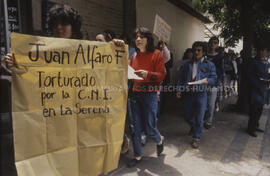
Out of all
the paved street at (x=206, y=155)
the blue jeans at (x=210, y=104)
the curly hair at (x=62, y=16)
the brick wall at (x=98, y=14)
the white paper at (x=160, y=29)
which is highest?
the brick wall at (x=98, y=14)

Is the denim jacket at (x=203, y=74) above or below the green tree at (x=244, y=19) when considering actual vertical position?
below

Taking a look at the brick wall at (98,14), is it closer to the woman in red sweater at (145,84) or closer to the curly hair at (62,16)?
the woman in red sweater at (145,84)

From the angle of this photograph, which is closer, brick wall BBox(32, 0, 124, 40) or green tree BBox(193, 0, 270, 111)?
brick wall BBox(32, 0, 124, 40)

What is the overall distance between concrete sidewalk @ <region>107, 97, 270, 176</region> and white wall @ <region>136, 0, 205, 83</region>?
4.32 m

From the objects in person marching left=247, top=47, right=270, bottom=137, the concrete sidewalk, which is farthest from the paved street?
person marching left=247, top=47, right=270, bottom=137

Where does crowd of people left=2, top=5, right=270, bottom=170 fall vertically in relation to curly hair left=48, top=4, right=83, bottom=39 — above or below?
below

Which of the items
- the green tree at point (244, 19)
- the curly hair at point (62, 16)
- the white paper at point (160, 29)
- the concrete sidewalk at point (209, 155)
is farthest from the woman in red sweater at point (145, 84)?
the green tree at point (244, 19)

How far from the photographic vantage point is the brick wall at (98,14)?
605cm

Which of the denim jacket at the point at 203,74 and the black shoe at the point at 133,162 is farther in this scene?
the denim jacket at the point at 203,74

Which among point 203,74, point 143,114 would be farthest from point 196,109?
point 143,114

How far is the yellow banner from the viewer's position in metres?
1.81

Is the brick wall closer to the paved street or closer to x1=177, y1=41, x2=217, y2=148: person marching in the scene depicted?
x1=177, y1=41, x2=217, y2=148: person marching

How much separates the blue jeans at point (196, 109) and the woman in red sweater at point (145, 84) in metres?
1.08

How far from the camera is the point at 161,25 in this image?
13.3 ft
